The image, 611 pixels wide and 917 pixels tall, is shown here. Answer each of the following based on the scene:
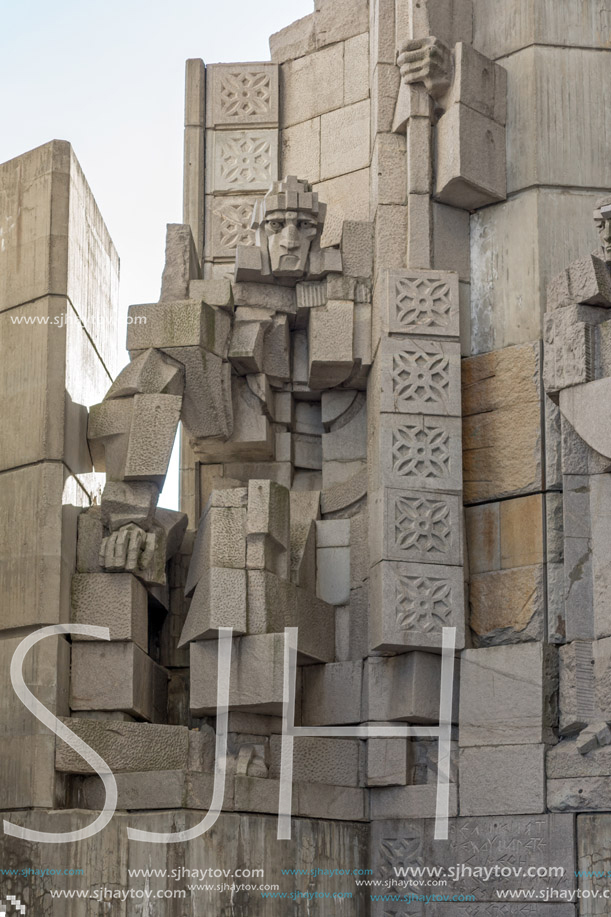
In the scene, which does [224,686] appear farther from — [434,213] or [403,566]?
[434,213]

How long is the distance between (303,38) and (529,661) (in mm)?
5703

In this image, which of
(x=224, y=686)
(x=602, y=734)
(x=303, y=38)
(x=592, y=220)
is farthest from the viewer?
(x=303, y=38)

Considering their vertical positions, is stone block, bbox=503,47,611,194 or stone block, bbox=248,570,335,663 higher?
stone block, bbox=503,47,611,194


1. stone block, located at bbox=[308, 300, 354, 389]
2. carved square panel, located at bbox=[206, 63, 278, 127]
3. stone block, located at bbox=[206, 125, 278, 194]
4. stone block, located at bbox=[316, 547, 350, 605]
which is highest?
carved square panel, located at bbox=[206, 63, 278, 127]

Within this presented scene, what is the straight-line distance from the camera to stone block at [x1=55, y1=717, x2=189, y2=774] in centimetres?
1128

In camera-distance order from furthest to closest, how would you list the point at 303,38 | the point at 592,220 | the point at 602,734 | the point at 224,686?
the point at 303,38 < the point at 592,220 < the point at 224,686 < the point at 602,734

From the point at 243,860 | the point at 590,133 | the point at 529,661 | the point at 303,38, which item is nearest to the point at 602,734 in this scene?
the point at 529,661

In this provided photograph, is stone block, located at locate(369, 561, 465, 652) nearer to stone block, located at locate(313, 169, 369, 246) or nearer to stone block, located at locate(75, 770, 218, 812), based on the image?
stone block, located at locate(75, 770, 218, 812)

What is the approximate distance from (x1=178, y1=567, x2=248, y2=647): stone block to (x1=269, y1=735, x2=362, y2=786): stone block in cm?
86

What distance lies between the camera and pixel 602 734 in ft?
35.7

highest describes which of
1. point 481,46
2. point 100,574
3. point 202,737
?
point 481,46

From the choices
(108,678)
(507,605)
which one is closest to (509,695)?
(507,605)

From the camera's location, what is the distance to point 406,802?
1156 cm

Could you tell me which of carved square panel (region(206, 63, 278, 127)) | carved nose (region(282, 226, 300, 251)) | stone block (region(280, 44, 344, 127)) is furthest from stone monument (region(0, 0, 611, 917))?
carved square panel (region(206, 63, 278, 127))
